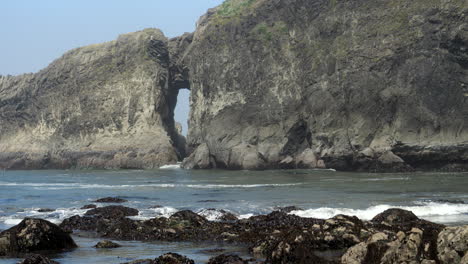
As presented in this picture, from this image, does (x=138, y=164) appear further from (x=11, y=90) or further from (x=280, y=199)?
(x=280, y=199)

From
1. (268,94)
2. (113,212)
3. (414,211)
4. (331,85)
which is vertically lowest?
(414,211)

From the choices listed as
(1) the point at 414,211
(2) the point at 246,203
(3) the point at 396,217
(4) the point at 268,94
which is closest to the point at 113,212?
(2) the point at 246,203

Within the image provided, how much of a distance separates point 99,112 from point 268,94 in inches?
1235

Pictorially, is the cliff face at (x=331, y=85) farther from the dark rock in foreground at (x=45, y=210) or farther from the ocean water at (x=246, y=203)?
the dark rock in foreground at (x=45, y=210)

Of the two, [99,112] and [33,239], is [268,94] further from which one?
[33,239]

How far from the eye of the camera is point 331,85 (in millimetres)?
69812

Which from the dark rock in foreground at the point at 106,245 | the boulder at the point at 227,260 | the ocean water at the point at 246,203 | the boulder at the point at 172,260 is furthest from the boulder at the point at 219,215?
the boulder at the point at 172,260

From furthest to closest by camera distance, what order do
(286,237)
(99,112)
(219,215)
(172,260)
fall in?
(99,112) → (219,215) → (286,237) → (172,260)

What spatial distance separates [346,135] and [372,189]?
29.5 meters

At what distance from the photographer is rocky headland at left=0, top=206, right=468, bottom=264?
10547 mm

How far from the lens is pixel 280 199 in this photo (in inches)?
1225

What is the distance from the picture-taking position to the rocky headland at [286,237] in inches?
415

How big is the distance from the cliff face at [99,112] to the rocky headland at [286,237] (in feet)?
214

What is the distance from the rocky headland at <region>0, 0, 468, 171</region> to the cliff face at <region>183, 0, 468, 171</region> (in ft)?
0.47
